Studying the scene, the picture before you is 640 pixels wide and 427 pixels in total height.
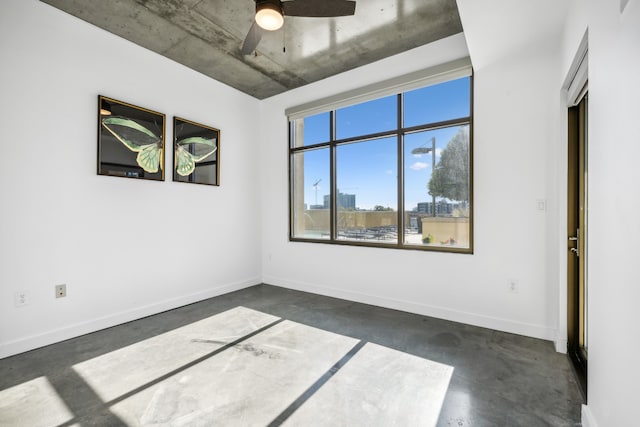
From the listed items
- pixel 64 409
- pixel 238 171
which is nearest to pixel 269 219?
pixel 238 171

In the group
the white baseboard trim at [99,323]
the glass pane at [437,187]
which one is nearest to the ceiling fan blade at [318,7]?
the glass pane at [437,187]

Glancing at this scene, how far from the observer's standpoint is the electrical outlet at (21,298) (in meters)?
2.55

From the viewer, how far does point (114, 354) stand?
8.21 ft

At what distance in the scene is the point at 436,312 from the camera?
334 cm

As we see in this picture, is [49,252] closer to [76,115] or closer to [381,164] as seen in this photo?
[76,115]

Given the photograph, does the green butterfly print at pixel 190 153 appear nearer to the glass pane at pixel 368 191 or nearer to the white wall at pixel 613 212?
the glass pane at pixel 368 191

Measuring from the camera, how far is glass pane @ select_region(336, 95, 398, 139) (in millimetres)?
3762

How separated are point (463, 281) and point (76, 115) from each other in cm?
426

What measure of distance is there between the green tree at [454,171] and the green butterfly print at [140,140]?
3.23 m

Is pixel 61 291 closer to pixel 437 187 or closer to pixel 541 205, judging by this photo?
pixel 437 187

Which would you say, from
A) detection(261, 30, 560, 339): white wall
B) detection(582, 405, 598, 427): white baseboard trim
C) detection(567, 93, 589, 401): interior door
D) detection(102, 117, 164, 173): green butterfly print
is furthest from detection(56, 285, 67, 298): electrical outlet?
detection(567, 93, 589, 401): interior door

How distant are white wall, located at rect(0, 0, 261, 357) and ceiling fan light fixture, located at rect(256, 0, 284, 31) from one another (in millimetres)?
2050

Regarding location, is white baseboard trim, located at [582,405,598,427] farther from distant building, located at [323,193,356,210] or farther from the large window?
distant building, located at [323,193,356,210]

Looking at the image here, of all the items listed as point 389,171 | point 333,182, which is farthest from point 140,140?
point 389,171
